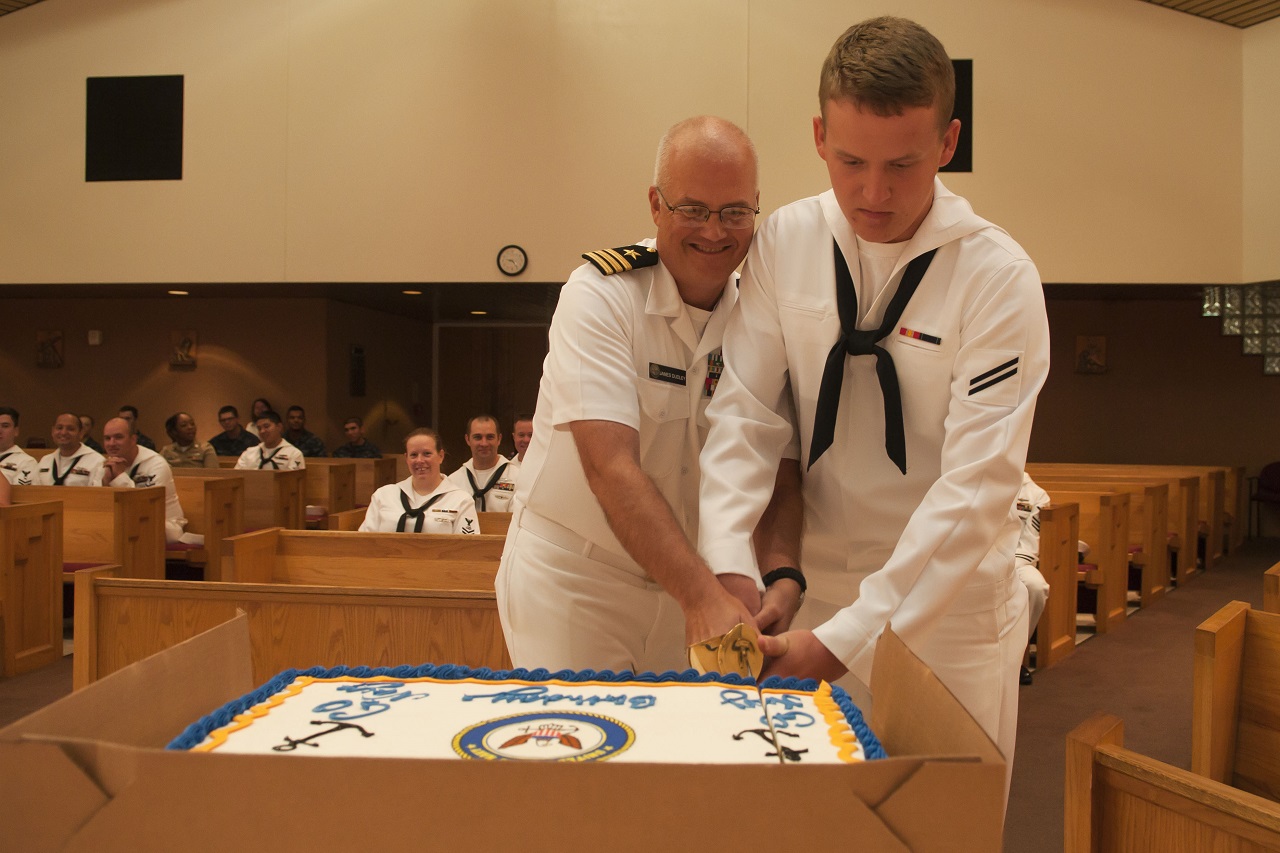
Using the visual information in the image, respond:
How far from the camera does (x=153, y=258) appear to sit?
935 centimetres

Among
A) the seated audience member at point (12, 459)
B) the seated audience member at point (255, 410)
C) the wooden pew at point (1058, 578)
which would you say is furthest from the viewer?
the seated audience member at point (255, 410)

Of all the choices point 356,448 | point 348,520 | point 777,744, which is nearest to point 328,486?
point 356,448

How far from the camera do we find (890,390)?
1451 millimetres

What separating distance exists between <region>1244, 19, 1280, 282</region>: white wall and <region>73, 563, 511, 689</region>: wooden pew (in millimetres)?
8118

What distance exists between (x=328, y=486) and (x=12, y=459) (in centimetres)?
221

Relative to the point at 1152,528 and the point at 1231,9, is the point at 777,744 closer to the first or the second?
the point at 1152,528

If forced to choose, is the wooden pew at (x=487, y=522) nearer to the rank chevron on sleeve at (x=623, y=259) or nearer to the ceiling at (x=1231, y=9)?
the rank chevron on sleeve at (x=623, y=259)

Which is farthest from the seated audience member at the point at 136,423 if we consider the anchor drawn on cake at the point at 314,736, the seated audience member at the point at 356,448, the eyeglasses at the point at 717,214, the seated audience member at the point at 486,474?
the anchor drawn on cake at the point at 314,736

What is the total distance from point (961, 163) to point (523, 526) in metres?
7.87

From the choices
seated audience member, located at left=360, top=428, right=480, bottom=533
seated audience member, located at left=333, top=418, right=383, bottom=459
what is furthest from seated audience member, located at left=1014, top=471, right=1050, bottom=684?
seated audience member, located at left=333, top=418, right=383, bottom=459

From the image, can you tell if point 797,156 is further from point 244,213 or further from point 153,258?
point 153,258

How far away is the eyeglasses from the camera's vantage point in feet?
5.00

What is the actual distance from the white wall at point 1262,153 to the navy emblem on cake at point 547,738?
9478 millimetres

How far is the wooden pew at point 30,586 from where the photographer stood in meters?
5.02
